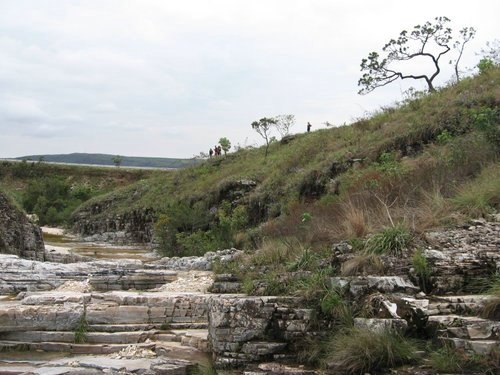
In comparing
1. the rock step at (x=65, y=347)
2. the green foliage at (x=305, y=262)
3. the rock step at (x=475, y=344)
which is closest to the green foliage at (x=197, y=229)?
the green foliage at (x=305, y=262)

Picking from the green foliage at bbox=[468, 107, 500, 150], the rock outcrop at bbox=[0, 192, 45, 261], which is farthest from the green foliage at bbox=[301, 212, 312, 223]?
the rock outcrop at bbox=[0, 192, 45, 261]

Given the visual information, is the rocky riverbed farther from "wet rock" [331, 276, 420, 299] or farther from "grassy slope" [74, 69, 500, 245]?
"grassy slope" [74, 69, 500, 245]

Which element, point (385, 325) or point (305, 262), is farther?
point (305, 262)

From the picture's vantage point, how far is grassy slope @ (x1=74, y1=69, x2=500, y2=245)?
983 cm

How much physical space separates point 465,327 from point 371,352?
0.89m

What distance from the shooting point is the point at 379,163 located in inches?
620

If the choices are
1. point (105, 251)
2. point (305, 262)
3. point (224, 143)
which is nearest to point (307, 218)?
point (305, 262)

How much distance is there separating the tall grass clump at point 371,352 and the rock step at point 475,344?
1.18 feet

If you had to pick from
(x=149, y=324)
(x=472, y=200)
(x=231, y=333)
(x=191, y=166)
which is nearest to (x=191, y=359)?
(x=231, y=333)

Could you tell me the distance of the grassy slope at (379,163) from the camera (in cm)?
983

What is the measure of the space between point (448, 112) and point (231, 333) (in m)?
11.5

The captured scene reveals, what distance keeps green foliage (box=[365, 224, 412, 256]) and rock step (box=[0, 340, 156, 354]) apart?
3094 mm

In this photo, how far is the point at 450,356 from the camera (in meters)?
4.80

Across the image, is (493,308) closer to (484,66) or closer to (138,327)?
(138,327)
